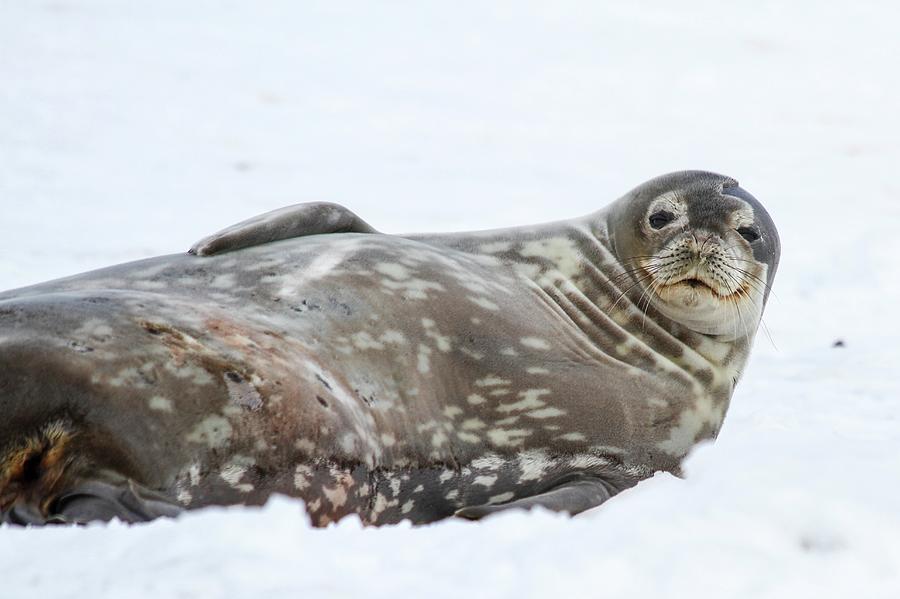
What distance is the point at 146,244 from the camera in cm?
648

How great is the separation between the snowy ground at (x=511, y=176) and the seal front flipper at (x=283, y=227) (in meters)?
1.06

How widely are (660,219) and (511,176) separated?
4378 millimetres

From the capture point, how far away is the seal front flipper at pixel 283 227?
373 cm

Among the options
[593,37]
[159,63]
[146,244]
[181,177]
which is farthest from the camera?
[593,37]

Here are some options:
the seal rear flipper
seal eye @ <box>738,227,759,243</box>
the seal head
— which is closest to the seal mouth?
the seal head

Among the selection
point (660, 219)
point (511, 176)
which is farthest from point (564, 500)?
point (511, 176)

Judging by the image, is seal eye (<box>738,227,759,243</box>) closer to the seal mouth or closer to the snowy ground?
the seal mouth

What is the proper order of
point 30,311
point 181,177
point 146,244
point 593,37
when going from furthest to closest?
point 593,37 → point 181,177 → point 146,244 → point 30,311

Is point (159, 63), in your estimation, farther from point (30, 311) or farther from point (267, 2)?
point (30, 311)

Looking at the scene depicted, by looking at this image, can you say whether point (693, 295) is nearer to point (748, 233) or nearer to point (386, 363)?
point (748, 233)

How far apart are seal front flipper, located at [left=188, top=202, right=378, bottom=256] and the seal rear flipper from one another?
907mm

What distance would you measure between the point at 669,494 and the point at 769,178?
607 centimetres

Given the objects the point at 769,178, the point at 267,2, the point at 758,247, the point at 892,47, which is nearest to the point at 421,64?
the point at 267,2

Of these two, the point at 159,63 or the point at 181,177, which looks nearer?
the point at 181,177
